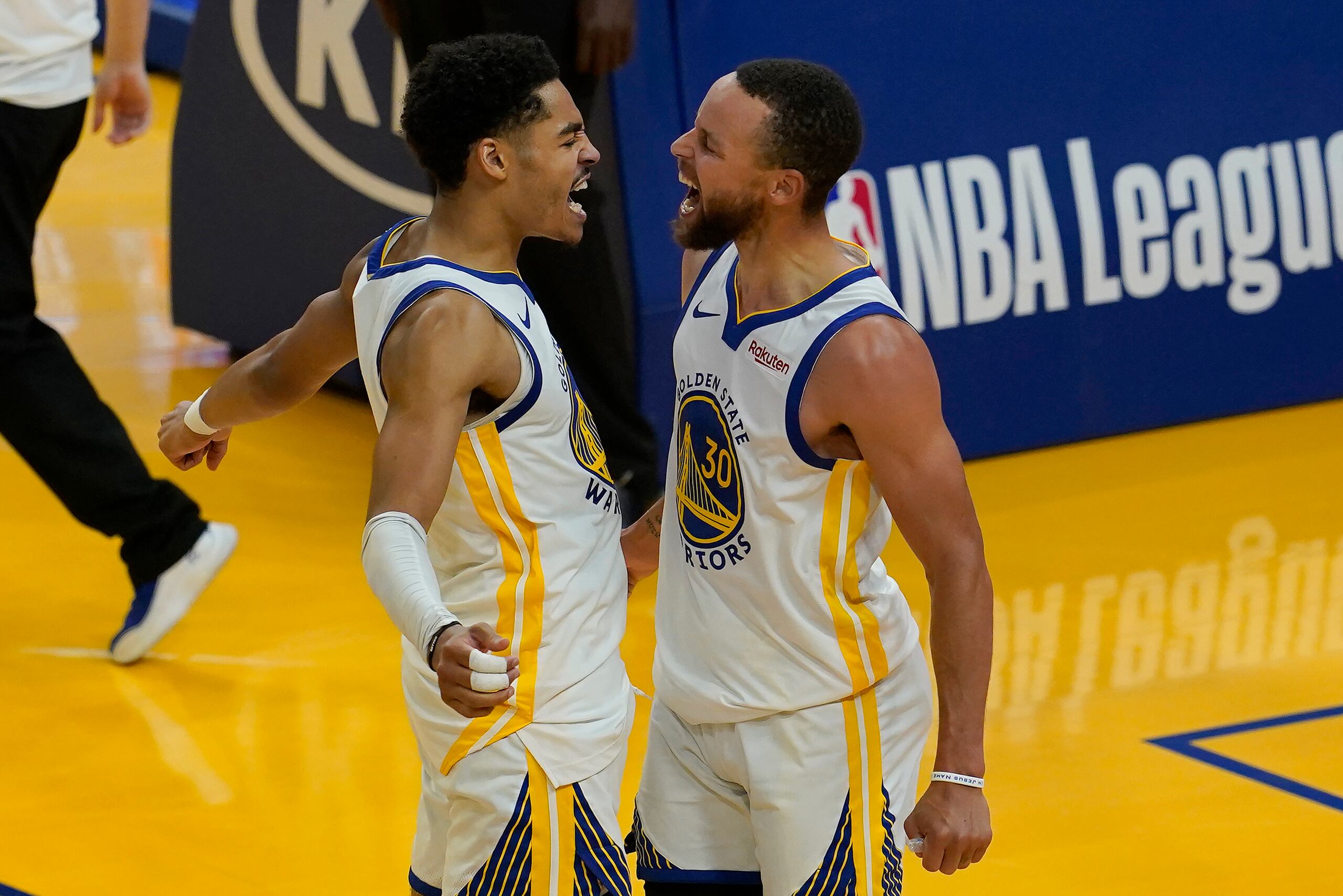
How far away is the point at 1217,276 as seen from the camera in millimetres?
6598

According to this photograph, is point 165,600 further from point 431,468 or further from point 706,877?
point 431,468

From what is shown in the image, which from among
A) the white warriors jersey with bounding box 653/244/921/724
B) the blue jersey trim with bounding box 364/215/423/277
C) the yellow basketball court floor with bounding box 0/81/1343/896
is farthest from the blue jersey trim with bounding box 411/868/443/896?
the blue jersey trim with bounding box 364/215/423/277

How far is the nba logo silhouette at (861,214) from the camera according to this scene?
5984mm

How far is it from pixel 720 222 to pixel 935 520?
1.79ft

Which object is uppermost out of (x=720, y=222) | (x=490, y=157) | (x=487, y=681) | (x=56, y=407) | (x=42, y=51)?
(x=42, y=51)

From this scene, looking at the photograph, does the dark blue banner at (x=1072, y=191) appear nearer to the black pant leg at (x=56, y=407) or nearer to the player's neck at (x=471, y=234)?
the black pant leg at (x=56, y=407)

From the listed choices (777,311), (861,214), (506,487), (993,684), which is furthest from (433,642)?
(861,214)

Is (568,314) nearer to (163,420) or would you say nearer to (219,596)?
(219,596)

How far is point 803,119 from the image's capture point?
2.70m

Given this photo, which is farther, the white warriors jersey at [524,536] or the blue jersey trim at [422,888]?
the blue jersey trim at [422,888]

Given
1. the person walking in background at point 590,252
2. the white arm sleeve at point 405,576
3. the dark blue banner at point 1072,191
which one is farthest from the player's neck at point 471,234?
the dark blue banner at point 1072,191

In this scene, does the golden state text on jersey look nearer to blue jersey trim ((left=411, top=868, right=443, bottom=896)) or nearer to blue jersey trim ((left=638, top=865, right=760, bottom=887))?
blue jersey trim ((left=638, top=865, right=760, bottom=887))

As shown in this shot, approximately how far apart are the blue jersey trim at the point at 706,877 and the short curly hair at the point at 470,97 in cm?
106

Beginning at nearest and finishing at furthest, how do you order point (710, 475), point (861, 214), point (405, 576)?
point (405, 576)
point (710, 475)
point (861, 214)
